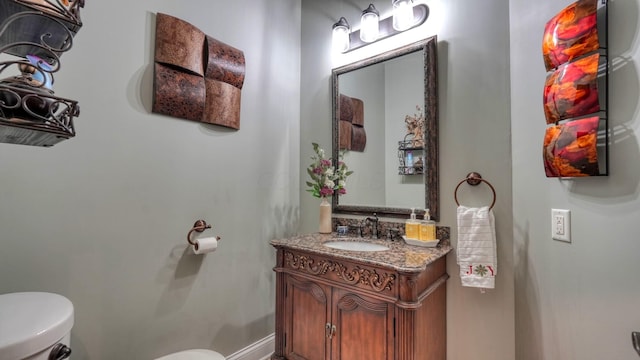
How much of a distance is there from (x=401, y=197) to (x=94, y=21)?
1929 millimetres

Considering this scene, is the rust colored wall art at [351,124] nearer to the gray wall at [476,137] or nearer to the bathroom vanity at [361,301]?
the gray wall at [476,137]

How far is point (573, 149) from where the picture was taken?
1059 millimetres

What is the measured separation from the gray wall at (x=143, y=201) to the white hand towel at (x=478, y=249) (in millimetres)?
1366

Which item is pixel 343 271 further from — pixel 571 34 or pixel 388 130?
pixel 571 34

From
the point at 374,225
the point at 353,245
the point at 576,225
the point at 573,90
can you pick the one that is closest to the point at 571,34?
the point at 573,90

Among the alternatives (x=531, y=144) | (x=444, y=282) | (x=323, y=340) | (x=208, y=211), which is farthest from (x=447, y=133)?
(x=208, y=211)

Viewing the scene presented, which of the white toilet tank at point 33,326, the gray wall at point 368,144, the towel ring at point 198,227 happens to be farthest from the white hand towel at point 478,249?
the white toilet tank at point 33,326

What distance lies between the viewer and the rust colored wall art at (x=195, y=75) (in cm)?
152

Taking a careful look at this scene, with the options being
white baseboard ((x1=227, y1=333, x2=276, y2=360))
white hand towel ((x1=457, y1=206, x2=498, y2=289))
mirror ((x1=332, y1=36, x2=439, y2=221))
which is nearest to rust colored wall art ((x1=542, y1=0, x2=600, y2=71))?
mirror ((x1=332, y1=36, x2=439, y2=221))

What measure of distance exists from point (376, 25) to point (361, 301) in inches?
71.0

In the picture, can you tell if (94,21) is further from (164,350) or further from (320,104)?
(164,350)

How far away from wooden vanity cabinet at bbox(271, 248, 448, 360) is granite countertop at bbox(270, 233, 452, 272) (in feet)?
0.12

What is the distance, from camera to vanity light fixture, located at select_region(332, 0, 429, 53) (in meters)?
1.77

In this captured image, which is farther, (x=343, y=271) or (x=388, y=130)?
(x=388, y=130)
